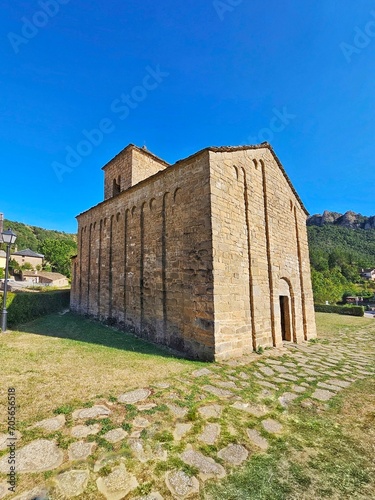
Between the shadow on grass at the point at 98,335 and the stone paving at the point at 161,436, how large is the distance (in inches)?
96.0

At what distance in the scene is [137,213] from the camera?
396 inches

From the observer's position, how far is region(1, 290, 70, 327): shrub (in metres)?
11.7

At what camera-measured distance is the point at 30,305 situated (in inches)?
513

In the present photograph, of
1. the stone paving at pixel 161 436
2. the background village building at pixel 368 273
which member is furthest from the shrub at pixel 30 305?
the background village building at pixel 368 273

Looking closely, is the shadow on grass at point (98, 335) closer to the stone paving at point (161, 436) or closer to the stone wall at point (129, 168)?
the stone paving at point (161, 436)

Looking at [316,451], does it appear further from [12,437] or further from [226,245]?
[226,245]

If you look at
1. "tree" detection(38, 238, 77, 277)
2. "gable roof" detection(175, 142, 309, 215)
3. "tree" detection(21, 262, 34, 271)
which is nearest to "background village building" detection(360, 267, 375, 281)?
"gable roof" detection(175, 142, 309, 215)

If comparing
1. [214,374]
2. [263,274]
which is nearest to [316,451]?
[214,374]

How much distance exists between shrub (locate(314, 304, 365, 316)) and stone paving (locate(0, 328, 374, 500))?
24080 millimetres

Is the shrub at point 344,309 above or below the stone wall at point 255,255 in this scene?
below

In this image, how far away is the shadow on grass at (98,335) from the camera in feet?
24.1

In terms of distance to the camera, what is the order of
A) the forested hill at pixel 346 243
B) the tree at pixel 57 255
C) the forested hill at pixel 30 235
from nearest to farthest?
the tree at pixel 57 255 → the forested hill at pixel 346 243 → the forested hill at pixel 30 235

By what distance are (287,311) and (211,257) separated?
5.28m

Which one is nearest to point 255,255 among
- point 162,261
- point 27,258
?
point 162,261
